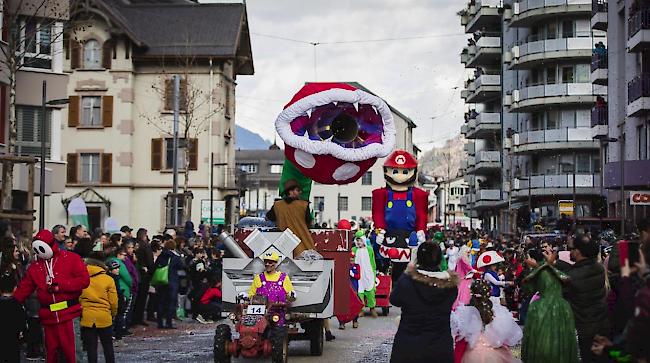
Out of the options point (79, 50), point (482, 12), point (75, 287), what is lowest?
point (75, 287)

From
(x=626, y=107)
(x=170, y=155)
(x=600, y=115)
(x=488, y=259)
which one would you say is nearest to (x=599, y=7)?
(x=600, y=115)

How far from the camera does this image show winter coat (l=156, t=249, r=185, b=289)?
22.7 metres

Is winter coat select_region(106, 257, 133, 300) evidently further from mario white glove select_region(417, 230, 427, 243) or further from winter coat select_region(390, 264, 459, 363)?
winter coat select_region(390, 264, 459, 363)

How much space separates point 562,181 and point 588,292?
5478 cm

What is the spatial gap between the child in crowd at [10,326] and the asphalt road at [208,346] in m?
3.59

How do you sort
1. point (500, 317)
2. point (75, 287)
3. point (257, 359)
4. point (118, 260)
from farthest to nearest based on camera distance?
point (118, 260) → point (257, 359) → point (75, 287) → point (500, 317)

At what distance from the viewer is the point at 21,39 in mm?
27766

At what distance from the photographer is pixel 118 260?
18797 millimetres

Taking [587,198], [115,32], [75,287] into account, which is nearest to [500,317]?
[75,287]

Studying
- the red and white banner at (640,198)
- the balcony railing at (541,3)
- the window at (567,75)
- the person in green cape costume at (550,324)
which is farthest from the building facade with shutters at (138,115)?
the person in green cape costume at (550,324)

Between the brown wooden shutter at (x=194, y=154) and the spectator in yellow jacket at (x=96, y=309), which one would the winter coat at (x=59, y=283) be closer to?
the spectator in yellow jacket at (x=96, y=309)

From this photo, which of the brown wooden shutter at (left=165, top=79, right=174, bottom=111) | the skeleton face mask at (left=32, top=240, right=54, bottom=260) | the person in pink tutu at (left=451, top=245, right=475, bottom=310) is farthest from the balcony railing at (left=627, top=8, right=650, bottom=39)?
the skeleton face mask at (left=32, top=240, right=54, bottom=260)

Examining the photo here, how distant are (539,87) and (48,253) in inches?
2196

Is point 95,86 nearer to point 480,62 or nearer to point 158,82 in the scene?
point 158,82
